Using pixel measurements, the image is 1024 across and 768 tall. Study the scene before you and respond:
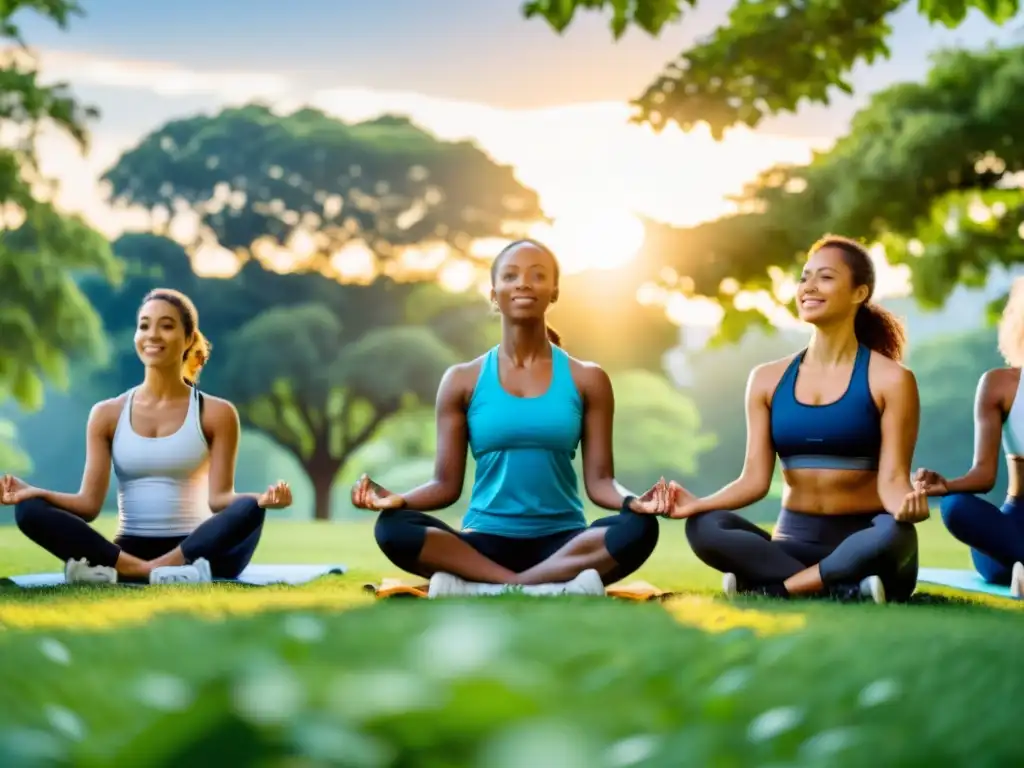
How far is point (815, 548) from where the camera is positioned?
186 inches

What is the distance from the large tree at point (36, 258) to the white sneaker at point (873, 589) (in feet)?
44.1

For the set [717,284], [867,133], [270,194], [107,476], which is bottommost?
[107,476]

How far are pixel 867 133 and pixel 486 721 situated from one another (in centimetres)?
1119

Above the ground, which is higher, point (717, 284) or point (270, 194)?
point (270, 194)

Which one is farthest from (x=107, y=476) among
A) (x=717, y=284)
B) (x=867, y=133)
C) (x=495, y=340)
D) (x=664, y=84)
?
(x=495, y=340)

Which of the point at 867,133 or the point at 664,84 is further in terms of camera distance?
the point at 867,133

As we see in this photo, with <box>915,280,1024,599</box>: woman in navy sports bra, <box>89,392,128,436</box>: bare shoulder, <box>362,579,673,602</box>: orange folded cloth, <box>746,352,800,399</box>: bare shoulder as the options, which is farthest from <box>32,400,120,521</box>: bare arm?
<box>915,280,1024,599</box>: woman in navy sports bra

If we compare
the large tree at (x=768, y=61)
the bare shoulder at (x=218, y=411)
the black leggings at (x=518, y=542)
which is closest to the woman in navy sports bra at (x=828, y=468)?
the black leggings at (x=518, y=542)

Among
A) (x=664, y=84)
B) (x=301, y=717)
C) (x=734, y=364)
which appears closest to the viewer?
(x=301, y=717)

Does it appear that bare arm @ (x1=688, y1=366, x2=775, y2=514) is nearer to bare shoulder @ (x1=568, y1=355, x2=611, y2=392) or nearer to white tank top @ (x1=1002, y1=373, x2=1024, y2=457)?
bare shoulder @ (x1=568, y1=355, x2=611, y2=392)

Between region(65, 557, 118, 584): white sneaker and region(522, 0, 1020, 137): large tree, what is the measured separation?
19.4 ft

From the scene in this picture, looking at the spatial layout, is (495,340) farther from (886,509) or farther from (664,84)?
(886,509)

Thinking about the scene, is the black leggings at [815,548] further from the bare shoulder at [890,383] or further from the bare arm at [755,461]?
the bare shoulder at [890,383]

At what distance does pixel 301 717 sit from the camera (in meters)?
1.17
